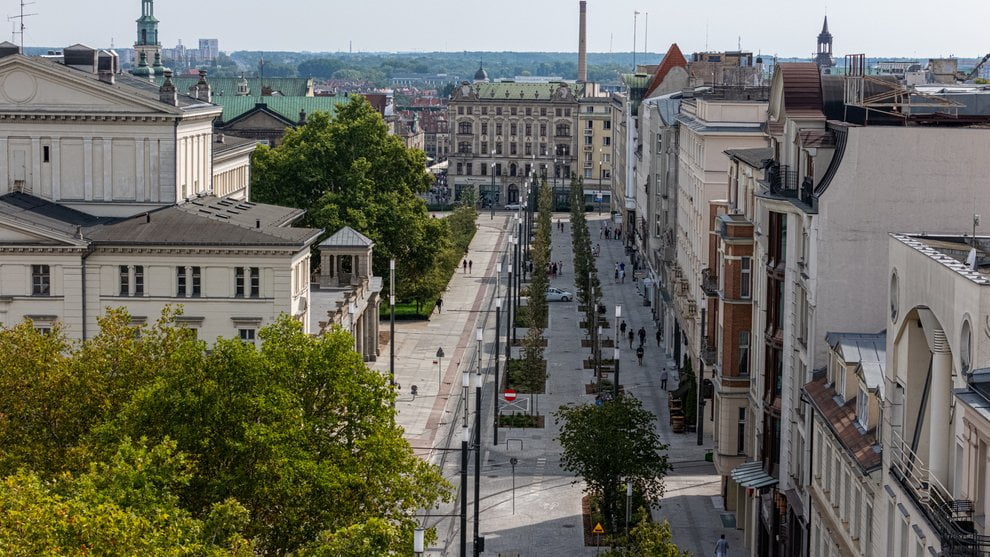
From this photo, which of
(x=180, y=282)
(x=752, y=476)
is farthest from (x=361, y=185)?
(x=752, y=476)

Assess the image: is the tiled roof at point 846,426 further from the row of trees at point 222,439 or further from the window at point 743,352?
the window at point 743,352

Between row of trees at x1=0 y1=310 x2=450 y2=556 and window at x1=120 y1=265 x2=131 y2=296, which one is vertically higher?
window at x1=120 y1=265 x2=131 y2=296

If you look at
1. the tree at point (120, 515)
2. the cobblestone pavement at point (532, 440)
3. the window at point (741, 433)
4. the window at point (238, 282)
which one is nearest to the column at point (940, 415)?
the tree at point (120, 515)

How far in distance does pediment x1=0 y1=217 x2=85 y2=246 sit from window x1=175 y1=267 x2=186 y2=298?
3.79 metres

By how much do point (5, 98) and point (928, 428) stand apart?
2045 inches

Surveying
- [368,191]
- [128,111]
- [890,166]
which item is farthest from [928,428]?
[368,191]

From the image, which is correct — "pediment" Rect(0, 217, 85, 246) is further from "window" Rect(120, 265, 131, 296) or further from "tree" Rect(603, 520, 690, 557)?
"tree" Rect(603, 520, 690, 557)

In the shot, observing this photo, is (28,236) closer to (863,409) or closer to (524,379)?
(524,379)

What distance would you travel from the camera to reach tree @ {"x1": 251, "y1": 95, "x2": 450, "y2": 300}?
103 metres

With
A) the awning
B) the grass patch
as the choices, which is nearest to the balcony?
the awning

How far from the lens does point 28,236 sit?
69.6 metres

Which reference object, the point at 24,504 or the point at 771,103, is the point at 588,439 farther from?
the point at 24,504

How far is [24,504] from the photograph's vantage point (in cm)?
3559

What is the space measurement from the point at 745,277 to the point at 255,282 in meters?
20.6
